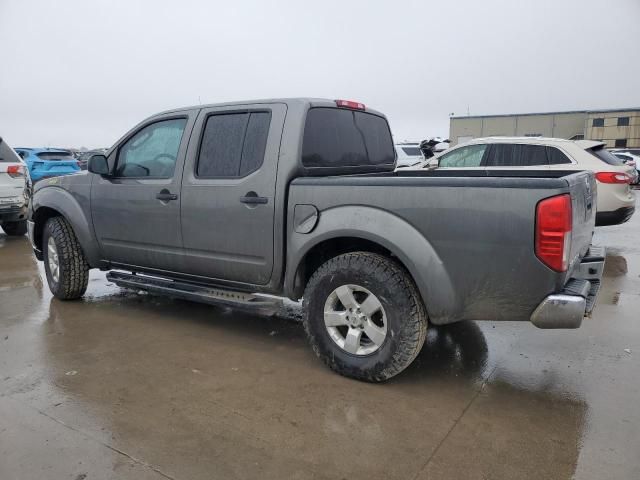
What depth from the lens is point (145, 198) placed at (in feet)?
14.0

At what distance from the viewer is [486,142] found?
797 centimetres

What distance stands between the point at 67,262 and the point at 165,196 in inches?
62.1

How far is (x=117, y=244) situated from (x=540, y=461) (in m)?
3.81

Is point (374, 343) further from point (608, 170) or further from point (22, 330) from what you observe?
point (608, 170)

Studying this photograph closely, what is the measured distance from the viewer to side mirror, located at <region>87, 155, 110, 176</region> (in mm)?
4487

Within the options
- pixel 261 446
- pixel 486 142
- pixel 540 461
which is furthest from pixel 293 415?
pixel 486 142

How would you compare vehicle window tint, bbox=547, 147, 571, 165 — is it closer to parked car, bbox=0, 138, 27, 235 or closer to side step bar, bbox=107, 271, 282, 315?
side step bar, bbox=107, 271, 282, 315

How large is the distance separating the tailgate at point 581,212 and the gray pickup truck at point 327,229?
0.02 metres

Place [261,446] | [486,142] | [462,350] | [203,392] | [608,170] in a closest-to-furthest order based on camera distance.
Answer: [261,446] → [203,392] → [462,350] → [608,170] → [486,142]

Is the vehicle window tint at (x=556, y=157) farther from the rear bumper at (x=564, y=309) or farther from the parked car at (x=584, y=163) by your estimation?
the rear bumper at (x=564, y=309)

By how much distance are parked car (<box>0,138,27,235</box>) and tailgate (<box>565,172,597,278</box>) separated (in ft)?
28.4

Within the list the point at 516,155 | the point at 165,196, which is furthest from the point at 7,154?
the point at 516,155

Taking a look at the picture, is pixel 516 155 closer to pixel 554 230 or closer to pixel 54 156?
pixel 554 230

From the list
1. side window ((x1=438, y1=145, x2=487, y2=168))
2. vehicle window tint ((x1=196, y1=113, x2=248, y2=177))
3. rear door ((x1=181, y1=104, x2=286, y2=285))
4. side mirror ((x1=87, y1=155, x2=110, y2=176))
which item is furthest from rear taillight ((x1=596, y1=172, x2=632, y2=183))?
side mirror ((x1=87, y1=155, x2=110, y2=176))
